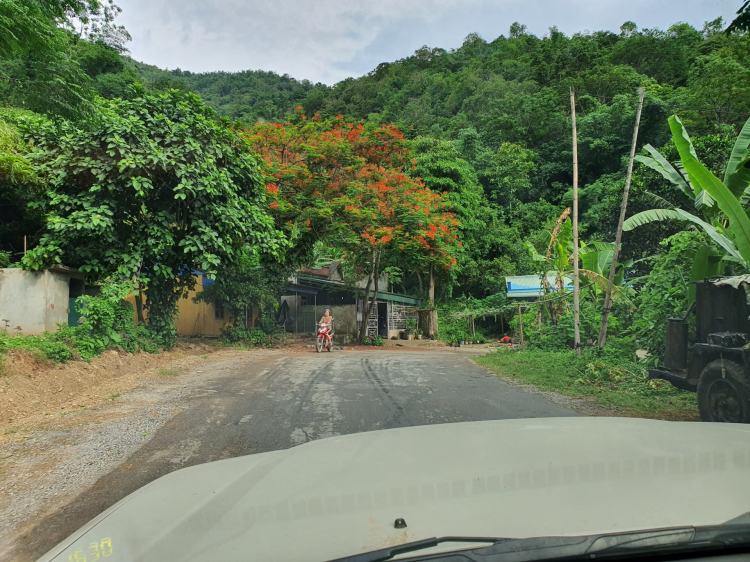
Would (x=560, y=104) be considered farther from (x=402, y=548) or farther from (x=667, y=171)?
(x=402, y=548)

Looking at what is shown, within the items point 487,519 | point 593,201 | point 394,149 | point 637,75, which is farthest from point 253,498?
point 637,75

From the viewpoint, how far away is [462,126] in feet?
141

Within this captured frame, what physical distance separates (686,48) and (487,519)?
4565cm

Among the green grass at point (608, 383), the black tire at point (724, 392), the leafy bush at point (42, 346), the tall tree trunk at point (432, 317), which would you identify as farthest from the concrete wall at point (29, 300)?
the tall tree trunk at point (432, 317)

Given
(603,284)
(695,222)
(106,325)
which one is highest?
(695,222)

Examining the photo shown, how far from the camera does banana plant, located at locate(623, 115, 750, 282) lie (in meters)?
7.87

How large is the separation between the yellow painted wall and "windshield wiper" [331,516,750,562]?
64.3 ft

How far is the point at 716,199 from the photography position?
316 inches

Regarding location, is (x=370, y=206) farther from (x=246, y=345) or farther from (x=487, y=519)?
(x=487, y=519)

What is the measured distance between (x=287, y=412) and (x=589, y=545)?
222 inches

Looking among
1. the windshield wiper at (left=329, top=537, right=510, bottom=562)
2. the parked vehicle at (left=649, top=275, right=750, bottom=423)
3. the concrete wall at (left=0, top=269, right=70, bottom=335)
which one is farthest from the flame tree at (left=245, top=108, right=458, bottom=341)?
the windshield wiper at (left=329, top=537, right=510, bottom=562)

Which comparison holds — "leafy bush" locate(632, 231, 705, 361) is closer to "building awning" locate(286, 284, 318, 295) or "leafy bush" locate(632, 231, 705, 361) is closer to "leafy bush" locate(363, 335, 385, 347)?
"leafy bush" locate(363, 335, 385, 347)

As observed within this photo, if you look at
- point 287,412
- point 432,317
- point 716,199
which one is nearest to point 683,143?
point 716,199

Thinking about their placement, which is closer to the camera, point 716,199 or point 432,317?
point 716,199
